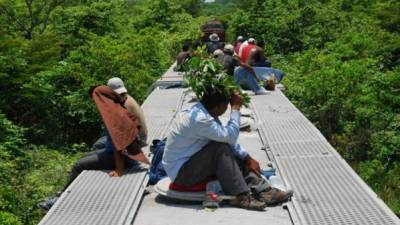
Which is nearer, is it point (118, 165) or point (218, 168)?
point (218, 168)

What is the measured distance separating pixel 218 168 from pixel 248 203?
424 millimetres

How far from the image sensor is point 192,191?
234 inches

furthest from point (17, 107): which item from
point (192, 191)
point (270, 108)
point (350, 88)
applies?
point (192, 191)

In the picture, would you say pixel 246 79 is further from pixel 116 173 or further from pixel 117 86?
pixel 116 173

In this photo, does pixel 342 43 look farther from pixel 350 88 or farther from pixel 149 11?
pixel 149 11

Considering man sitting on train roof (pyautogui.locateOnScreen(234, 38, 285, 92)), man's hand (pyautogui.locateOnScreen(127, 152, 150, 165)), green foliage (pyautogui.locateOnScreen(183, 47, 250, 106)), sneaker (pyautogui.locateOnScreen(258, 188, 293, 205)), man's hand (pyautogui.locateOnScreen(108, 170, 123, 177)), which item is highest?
green foliage (pyautogui.locateOnScreen(183, 47, 250, 106))

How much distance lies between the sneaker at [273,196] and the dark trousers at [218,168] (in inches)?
7.5

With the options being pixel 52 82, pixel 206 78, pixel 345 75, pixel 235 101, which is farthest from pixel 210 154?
pixel 52 82

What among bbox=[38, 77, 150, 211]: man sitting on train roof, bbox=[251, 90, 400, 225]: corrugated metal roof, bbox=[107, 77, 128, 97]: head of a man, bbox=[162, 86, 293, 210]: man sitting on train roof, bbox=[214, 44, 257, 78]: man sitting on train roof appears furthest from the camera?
bbox=[214, 44, 257, 78]: man sitting on train roof

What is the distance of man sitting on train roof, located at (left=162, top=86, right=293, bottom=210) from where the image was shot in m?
5.62

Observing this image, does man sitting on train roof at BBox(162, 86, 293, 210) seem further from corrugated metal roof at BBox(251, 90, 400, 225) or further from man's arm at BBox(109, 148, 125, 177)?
man's arm at BBox(109, 148, 125, 177)

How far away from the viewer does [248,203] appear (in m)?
5.68

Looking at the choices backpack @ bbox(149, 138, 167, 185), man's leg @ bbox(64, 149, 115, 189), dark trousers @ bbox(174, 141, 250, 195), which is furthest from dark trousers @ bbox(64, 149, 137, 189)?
dark trousers @ bbox(174, 141, 250, 195)

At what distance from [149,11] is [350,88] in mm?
16784
